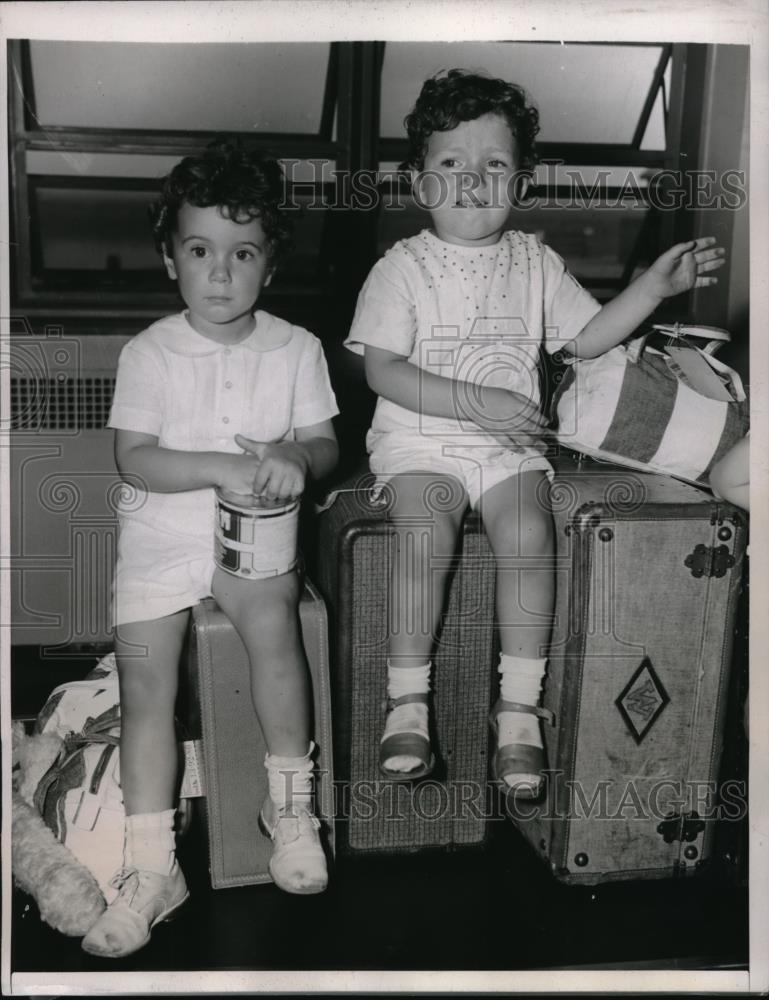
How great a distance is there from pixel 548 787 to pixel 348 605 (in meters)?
0.44

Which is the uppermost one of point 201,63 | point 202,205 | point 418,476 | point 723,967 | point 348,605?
point 201,63

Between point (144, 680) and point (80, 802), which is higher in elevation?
point (144, 680)


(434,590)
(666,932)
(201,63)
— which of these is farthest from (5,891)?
(201,63)

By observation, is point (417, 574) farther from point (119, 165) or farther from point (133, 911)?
point (119, 165)

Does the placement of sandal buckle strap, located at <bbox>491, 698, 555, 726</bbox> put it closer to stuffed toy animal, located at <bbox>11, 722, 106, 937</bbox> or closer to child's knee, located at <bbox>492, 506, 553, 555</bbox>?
child's knee, located at <bbox>492, 506, 553, 555</bbox>

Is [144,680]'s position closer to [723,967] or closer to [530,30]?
[723,967]

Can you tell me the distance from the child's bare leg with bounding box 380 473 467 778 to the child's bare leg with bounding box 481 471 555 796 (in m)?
0.08

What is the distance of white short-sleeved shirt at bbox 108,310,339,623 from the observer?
57.9 inches

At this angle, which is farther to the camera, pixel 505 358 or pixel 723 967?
pixel 505 358

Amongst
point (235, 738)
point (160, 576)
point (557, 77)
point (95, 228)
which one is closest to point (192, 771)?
point (235, 738)

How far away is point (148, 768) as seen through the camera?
1.44 meters

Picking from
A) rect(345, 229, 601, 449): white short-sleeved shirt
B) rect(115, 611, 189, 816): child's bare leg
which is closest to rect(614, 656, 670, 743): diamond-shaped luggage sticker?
rect(345, 229, 601, 449): white short-sleeved shirt

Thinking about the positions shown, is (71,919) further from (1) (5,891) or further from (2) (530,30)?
(2) (530,30)

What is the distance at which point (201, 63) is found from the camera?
4.98 ft
